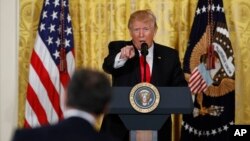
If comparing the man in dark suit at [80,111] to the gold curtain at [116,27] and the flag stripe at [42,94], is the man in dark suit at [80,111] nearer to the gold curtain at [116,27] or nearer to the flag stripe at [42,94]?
the flag stripe at [42,94]

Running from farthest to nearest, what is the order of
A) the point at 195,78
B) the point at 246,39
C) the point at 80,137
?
the point at 246,39 → the point at 195,78 → the point at 80,137

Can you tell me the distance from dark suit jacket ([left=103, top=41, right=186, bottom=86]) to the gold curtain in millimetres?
1315

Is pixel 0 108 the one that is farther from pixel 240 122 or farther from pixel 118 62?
pixel 240 122

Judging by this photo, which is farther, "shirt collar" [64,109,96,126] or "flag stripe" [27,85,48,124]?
"flag stripe" [27,85,48,124]

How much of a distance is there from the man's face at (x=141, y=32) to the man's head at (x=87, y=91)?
1991mm

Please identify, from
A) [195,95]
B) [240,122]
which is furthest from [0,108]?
[240,122]

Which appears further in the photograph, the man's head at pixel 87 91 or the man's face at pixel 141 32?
the man's face at pixel 141 32

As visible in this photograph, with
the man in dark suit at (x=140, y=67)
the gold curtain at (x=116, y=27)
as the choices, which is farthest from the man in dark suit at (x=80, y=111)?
the gold curtain at (x=116, y=27)

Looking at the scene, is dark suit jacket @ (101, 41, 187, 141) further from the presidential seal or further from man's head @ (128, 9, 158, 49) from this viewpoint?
the presidential seal

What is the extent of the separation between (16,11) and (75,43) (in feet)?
2.30

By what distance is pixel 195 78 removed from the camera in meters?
4.88

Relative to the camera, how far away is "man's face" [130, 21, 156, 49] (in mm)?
3838

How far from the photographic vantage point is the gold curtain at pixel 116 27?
5215mm

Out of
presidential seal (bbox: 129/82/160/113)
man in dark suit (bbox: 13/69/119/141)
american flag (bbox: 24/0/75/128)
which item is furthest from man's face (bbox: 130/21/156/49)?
man in dark suit (bbox: 13/69/119/141)
